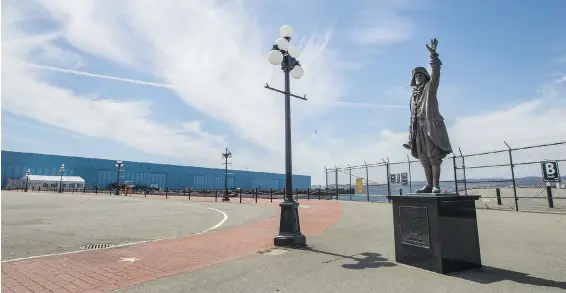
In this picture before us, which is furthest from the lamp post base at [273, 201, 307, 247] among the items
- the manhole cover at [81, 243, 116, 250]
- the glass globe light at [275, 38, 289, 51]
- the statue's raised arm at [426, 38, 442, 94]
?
the manhole cover at [81, 243, 116, 250]

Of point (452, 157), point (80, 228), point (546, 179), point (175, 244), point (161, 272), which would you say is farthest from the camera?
point (452, 157)

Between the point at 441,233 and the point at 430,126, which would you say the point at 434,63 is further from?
the point at 441,233

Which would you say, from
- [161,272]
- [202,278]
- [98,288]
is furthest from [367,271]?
[98,288]

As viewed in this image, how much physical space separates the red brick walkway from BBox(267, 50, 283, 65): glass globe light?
445cm

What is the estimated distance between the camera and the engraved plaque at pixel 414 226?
539 cm

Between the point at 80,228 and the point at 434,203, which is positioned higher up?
the point at 434,203

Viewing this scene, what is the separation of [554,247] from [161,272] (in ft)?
25.7

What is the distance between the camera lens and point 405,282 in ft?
15.9

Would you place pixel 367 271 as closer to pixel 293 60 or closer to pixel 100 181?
pixel 293 60

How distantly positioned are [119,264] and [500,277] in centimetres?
641

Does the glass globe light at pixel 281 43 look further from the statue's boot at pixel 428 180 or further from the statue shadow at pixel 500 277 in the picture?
the statue shadow at pixel 500 277

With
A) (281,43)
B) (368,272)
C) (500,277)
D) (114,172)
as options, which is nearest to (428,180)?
(500,277)

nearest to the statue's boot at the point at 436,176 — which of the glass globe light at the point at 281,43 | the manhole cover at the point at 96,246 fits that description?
the glass globe light at the point at 281,43

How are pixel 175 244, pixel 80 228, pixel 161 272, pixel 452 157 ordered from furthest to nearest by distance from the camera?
1. pixel 452 157
2. pixel 80 228
3. pixel 175 244
4. pixel 161 272
